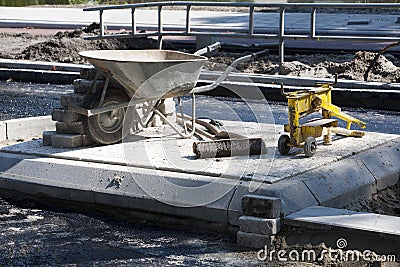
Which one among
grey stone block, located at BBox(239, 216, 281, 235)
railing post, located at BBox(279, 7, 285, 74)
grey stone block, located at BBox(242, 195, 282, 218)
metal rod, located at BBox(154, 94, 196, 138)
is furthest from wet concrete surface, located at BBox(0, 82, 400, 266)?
railing post, located at BBox(279, 7, 285, 74)

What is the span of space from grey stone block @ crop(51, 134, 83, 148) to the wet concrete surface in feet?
2.07

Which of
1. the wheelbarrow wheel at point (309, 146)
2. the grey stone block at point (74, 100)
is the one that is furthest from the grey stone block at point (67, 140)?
the wheelbarrow wheel at point (309, 146)

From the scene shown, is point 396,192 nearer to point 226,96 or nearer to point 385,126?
point 385,126

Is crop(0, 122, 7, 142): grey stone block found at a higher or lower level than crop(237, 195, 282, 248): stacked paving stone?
higher

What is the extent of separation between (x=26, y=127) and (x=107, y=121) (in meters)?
1.50

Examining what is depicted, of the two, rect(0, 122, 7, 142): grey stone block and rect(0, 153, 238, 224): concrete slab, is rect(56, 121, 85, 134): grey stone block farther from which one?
rect(0, 122, 7, 142): grey stone block

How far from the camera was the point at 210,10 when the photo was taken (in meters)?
28.1

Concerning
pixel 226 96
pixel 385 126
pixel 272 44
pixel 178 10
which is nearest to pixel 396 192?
pixel 385 126

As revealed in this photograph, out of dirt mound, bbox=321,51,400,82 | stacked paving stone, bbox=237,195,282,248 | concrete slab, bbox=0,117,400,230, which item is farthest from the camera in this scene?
dirt mound, bbox=321,51,400,82

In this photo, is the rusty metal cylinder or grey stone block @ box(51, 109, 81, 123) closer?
the rusty metal cylinder

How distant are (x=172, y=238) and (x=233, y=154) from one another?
127cm

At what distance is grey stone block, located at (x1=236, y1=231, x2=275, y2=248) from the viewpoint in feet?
21.9

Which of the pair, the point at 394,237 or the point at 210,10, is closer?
the point at 394,237

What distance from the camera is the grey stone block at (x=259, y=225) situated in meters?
6.64
